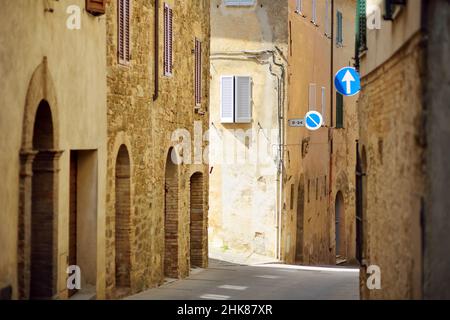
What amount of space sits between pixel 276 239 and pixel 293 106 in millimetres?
4143

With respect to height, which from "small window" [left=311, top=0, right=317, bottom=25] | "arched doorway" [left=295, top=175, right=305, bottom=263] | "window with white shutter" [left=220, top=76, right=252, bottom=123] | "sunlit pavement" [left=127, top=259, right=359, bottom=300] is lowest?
"sunlit pavement" [left=127, top=259, right=359, bottom=300]

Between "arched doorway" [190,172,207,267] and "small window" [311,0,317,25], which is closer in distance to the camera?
"arched doorway" [190,172,207,267]

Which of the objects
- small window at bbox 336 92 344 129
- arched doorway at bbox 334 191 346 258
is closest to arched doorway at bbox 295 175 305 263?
small window at bbox 336 92 344 129

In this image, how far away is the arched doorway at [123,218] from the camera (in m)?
17.2

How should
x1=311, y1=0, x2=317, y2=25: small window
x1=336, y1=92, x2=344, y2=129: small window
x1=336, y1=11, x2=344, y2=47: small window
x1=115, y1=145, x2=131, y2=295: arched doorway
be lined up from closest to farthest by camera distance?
x1=115, y1=145, x2=131, y2=295: arched doorway, x1=311, y1=0, x2=317, y2=25: small window, x1=336, y1=92, x2=344, y2=129: small window, x1=336, y1=11, x2=344, y2=47: small window

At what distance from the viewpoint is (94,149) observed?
50.1 feet

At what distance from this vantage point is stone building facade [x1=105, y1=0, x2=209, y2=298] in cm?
1666

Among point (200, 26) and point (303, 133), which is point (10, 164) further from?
point (303, 133)

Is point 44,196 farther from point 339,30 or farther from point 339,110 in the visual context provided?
point 339,30

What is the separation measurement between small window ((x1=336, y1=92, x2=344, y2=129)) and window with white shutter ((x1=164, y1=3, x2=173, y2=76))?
16.8 metres

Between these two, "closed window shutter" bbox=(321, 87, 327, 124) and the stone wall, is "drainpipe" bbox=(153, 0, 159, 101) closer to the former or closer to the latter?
the stone wall

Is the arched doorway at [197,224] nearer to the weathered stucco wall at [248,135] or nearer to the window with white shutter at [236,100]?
the weathered stucco wall at [248,135]

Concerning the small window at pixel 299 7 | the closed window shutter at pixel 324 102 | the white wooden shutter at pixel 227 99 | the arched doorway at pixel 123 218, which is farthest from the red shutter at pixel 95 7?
the closed window shutter at pixel 324 102

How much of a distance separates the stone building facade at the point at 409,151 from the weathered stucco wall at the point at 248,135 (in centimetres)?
1345
